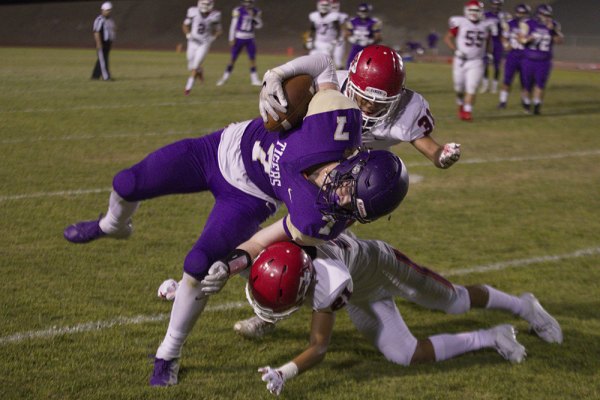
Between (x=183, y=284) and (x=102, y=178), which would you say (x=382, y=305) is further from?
(x=102, y=178)

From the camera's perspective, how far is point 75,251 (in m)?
5.21

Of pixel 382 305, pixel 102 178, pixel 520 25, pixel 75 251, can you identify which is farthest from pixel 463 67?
pixel 382 305

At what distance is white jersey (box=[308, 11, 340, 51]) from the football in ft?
41.2

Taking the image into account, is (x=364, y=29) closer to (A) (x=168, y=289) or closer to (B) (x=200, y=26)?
(B) (x=200, y=26)

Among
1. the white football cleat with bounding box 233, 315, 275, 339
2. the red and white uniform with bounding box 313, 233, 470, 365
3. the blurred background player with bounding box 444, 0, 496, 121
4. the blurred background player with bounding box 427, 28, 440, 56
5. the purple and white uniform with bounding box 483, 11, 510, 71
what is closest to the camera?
the red and white uniform with bounding box 313, 233, 470, 365

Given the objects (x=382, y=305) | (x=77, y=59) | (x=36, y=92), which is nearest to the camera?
(x=382, y=305)

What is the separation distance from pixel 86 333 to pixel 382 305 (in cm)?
144

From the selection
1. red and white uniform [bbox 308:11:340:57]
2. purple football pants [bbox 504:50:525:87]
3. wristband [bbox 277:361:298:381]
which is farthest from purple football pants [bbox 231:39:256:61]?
wristband [bbox 277:361:298:381]

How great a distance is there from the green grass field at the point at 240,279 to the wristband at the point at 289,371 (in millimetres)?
116

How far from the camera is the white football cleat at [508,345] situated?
376 cm

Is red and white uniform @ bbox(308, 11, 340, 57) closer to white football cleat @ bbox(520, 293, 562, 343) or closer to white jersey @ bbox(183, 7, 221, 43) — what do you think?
white jersey @ bbox(183, 7, 221, 43)

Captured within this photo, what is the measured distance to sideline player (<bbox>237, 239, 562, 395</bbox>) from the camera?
3.01 meters

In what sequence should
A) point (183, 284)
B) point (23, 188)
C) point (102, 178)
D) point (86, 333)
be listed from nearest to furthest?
point (183, 284) < point (86, 333) < point (23, 188) < point (102, 178)

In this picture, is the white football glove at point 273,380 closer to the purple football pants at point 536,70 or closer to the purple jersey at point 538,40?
the purple football pants at point 536,70
